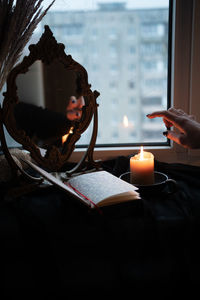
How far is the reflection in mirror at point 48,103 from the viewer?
87 centimetres

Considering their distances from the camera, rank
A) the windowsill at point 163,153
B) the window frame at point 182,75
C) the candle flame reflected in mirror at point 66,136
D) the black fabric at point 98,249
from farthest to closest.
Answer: the windowsill at point 163,153 → the window frame at point 182,75 → the candle flame reflected in mirror at point 66,136 → the black fabric at point 98,249

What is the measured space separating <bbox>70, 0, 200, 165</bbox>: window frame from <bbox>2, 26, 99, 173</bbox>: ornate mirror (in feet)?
0.87

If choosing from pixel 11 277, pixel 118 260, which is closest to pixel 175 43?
pixel 118 260

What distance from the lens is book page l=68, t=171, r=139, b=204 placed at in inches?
29.2

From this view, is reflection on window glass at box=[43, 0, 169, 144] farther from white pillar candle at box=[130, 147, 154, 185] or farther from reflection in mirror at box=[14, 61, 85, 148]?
white pillar candle at box=[130, 147, 154, 185]

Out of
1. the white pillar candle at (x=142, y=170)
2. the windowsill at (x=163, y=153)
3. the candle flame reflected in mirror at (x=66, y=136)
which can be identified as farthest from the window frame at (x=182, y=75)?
the white pillar candle at (x=142, y=170)

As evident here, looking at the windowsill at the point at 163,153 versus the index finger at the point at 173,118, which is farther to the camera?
the windowsill at the point at 163,153

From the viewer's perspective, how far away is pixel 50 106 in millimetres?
919

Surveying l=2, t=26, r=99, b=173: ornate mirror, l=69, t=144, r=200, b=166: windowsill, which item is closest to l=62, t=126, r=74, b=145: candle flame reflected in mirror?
l=2, t=26, r=99, b=173: ornate mirror

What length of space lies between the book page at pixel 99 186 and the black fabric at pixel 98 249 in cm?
4

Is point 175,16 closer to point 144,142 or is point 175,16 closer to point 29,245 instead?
point 144,142

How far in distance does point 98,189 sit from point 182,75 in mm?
667

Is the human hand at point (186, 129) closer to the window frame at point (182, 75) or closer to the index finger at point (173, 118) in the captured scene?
the index finger at point (173, 118)

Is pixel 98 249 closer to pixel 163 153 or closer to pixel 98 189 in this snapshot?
pixel 98 189
